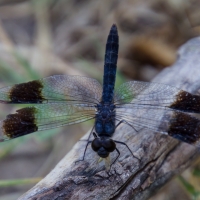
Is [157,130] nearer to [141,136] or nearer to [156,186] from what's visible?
[141,136]

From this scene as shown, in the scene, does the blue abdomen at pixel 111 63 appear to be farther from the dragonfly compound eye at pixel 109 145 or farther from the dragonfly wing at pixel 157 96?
the dragonfly compound eye at pixel 109 145

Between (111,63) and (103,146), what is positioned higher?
(111,63)

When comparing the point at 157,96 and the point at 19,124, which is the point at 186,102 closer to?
the point at 157,96

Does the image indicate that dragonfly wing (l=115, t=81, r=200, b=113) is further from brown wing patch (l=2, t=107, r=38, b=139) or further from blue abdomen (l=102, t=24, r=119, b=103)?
brown wing patch (l=2, t=107, r=38, b=139)

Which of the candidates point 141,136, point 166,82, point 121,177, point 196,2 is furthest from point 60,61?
point 121,177

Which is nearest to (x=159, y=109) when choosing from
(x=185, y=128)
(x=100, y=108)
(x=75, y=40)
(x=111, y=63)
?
(x=185, y=128)

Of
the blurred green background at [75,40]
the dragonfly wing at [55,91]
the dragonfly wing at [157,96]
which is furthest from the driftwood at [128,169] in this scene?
the blurred green background at [75,40]
